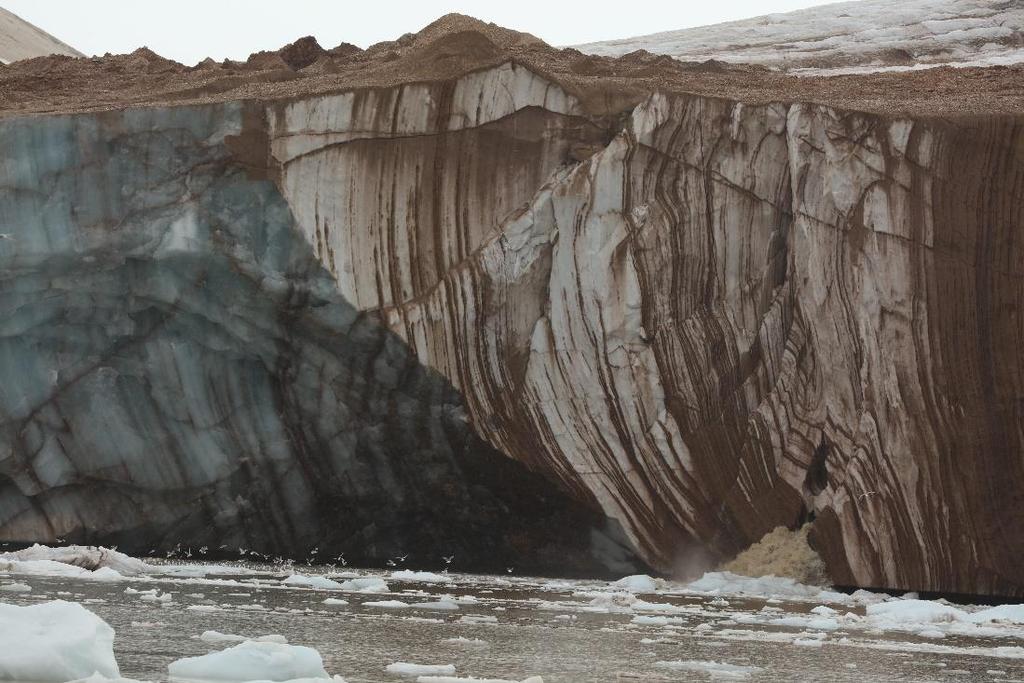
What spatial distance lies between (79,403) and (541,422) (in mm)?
6511

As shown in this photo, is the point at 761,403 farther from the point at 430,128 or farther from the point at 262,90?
the point at 262,90

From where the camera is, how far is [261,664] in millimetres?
7598

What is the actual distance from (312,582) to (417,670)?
307 inches

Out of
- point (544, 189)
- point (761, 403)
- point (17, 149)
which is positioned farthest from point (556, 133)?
point (17, 149)

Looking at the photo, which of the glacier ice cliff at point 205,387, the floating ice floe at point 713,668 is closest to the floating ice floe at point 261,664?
the floating ice floe at point 713,668

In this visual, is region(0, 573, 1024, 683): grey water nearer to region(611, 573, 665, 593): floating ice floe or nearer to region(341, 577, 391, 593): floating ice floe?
region(341, 577, 391, 593): floating ice floe

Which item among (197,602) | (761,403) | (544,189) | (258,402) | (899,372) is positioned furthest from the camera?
(258,402)

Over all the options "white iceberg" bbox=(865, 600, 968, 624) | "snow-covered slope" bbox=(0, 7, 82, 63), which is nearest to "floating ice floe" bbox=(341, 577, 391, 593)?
"white iceberg" bbox=(865, 600, 968, 624)

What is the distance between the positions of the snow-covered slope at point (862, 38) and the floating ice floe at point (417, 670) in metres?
20.3

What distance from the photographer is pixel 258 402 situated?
2050 cm

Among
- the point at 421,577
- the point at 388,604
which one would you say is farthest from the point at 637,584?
the point at 388,604

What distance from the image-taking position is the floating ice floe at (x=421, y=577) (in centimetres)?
1784

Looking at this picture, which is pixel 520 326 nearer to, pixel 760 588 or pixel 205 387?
pixel 760 588

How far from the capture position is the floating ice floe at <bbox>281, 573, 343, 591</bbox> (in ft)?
52.1
